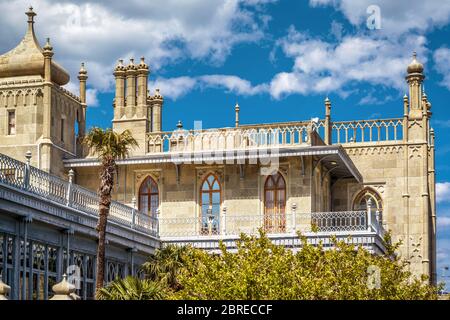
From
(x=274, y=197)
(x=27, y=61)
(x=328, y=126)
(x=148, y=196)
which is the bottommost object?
(x=274, y=197)

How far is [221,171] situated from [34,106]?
750 centimetres

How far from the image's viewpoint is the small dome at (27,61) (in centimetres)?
3600

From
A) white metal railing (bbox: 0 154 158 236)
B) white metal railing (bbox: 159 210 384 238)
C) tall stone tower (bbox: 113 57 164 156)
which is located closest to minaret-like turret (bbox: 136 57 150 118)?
tall stone tower (bbox: 113 57 164 156)

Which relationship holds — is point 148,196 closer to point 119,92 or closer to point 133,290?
point 119,92

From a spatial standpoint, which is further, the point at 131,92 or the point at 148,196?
the point at 131,92

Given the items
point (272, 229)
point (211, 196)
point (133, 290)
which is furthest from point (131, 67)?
point (133, 290)

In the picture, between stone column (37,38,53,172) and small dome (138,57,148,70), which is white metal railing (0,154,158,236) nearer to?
stone column (37,38,53,172)

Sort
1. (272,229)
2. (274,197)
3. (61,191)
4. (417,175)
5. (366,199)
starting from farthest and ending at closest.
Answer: (366,199) < (417,175) < (274,197) < (272,229) < (61,191)

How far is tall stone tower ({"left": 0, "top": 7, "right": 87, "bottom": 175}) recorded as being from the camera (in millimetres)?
35125

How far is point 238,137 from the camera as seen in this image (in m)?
35.0

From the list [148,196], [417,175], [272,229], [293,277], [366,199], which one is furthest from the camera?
[366,199]

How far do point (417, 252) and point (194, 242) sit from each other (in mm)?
10054
